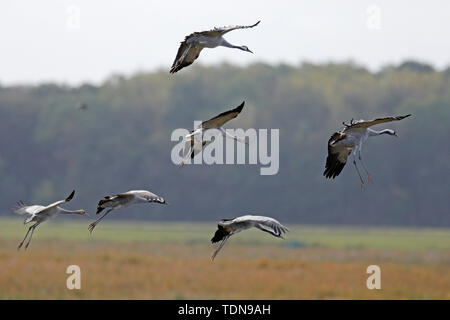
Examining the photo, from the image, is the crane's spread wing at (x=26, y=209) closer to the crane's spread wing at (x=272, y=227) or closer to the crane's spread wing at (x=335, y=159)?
the crane's spread wing at (x=272, y=227)

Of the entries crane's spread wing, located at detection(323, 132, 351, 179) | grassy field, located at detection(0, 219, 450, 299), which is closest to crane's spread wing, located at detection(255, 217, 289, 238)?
crane's spread wing, located at detection(323, 132, 351, 179)

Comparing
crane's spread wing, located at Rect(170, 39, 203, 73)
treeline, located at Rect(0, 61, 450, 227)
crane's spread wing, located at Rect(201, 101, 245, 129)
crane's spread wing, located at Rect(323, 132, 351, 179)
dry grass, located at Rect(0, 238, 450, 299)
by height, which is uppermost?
treeline, located at Rect(0, 61, 450, 227)

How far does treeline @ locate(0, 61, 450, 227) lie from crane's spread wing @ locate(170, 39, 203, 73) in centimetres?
5813

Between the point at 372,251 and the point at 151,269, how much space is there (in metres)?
16.0

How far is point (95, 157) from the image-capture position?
79.6 meters

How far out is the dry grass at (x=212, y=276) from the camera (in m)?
30.1

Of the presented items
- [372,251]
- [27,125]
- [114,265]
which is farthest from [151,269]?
[27,125]

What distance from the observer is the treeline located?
248ft

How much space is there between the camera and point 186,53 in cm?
1251

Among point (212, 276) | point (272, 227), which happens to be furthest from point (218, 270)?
point (272, 227)

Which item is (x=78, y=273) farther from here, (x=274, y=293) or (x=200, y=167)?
(x=200, y=167)

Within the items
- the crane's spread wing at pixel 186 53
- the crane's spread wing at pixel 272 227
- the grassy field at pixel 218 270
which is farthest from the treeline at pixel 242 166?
the crane's spread wing at pixel 272 227

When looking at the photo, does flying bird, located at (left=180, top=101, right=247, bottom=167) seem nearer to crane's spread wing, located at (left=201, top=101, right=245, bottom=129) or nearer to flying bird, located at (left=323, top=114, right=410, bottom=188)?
crane's spread wing, located at (left=201, top=101, right=245, bottom=129)

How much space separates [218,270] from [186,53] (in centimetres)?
2327
